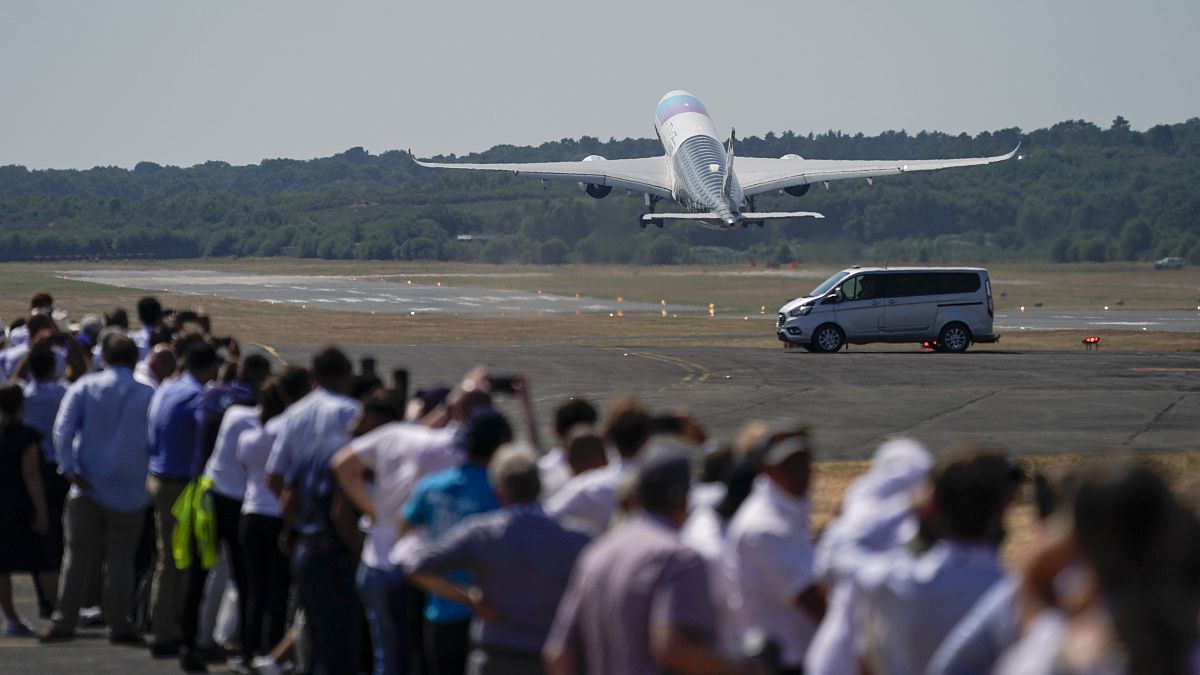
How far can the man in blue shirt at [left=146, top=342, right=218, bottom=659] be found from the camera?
1280 cm

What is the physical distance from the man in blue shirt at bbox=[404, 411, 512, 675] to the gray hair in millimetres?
763

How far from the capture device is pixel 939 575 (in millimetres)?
6035

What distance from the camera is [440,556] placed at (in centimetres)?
763

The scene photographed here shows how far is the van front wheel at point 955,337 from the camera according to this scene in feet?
142

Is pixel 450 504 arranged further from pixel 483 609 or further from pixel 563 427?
pixel 563 427

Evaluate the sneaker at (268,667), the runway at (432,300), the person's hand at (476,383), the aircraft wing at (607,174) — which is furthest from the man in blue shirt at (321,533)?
the aircraft wing at (607,174)

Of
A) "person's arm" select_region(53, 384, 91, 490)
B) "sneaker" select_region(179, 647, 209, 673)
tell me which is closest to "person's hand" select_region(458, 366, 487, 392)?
"sneaker" select_region(179, 647, 209, 673)

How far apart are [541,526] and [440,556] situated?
47 centimetres

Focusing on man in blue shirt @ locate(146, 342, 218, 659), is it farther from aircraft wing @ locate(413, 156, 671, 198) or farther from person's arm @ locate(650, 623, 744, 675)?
aircraft wing @ locate(413, 156, 671, 198)

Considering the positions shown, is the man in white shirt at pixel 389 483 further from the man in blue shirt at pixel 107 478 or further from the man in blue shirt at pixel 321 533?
the man in blue shirt at pixel 107 478

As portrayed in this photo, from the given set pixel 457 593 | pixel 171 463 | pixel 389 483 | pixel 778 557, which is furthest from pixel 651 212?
pixel 778 557

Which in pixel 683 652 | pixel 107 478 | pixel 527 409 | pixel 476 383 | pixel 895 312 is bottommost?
pixel 895 312

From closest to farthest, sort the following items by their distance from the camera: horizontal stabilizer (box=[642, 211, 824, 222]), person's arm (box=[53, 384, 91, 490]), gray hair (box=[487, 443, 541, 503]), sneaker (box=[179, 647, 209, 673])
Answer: gray hair (box=[487, 443, 541, 503]) → sneaker (box=[179, 647, 209, 673]) → person's arm (box=[53, 384, 91, 490]) → horizontal stabilizer (box=[642, 211, 824, 222])

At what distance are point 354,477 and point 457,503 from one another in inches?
57.6
